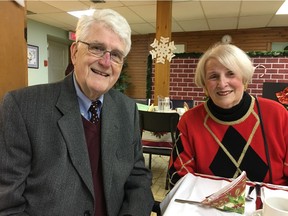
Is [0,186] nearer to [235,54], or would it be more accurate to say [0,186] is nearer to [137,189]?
[137,189]

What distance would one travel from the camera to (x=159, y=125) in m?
2.57

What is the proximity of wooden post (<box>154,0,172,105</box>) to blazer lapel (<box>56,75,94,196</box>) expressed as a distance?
10.4ft

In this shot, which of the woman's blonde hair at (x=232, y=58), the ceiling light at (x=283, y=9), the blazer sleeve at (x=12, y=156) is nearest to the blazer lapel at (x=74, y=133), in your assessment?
the blazer sleeve at (x=12, y=156)

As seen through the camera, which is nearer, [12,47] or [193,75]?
[12,47]

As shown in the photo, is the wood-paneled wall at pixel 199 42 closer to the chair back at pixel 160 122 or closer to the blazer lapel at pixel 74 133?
the chair back at pixel 160 122

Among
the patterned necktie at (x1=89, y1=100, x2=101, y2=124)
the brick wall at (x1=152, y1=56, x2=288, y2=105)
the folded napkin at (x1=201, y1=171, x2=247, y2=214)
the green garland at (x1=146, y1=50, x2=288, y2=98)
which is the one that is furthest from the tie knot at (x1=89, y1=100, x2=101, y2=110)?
the brick wall at (x1=152, y1=56, x2=288, y2=105)

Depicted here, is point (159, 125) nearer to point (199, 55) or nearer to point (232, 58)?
point (232, 58)

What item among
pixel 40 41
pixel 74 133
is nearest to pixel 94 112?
pixel 74 133

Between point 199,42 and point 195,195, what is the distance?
22.8 ft

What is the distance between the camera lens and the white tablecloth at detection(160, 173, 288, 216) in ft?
2.61

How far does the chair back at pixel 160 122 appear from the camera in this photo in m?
2.51

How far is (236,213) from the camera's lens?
80 cm

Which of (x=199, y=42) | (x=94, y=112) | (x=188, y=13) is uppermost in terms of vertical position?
(x=188, y=13)

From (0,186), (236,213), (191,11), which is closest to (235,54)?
(236,213)
